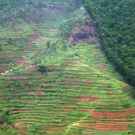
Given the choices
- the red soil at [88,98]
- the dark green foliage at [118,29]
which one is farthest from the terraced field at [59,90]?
the dark green foliage at [118,29]

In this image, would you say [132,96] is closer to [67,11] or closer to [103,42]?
[103,42]

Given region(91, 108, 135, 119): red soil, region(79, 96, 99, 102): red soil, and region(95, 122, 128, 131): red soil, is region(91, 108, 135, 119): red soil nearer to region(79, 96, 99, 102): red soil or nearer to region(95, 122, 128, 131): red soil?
region(95, 122, 128, 131): red soil

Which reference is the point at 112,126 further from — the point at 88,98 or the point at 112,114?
the point at 88,98

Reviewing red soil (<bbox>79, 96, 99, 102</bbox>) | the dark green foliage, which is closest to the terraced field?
red soil (<bbox>79, 96, 99, 102</bbox>)

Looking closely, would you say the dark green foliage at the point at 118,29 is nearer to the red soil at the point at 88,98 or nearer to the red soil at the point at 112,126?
the red soil at the point at 88,98

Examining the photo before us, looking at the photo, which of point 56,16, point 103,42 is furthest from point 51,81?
point 56,16

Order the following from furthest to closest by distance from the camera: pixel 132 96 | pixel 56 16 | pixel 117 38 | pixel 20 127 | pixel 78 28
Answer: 1. pixel 56 16
2. pixel 78 28
3. pixel 117 38
4. pixel 132 96
5. pixel 20 127
